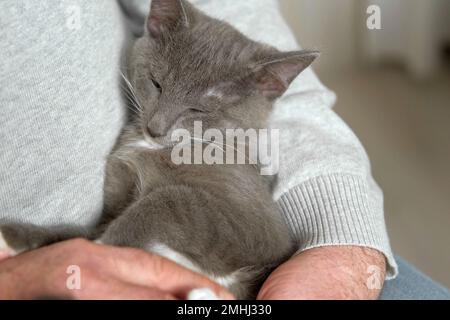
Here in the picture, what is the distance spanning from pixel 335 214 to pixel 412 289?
0.85ft

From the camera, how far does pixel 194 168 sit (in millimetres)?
1096

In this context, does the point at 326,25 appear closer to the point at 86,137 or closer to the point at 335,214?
the point at 335,214

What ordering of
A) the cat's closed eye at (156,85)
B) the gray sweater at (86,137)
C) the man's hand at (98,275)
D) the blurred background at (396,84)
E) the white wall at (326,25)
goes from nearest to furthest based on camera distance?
the man's hand at (98,275)
the gray sweater at (86,137)
the cat's closed eye at (156,85)
the blurred background at (396,84)
the white wall at (326,25)

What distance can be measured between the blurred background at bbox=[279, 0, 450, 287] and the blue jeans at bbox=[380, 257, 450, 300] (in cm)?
121

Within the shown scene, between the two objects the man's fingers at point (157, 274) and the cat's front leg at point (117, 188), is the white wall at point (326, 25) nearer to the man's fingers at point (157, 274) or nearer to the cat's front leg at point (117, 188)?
the cat's front leg at point (117, 188)

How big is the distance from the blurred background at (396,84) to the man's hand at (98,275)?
1737mm

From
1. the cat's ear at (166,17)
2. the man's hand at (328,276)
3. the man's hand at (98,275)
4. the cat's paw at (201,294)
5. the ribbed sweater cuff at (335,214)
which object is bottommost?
the man's hand at (328,276)

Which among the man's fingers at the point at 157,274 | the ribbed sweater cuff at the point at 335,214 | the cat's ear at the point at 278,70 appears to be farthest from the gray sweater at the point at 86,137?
the man's fingers at the point at 157,274

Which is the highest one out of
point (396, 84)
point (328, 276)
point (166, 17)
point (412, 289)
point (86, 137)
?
point (166, 17)

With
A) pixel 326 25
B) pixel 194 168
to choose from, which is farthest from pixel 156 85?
pixel 326 25

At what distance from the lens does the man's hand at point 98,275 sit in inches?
31.8

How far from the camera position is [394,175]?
8.64 feet

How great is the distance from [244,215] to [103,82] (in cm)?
Result: 35
